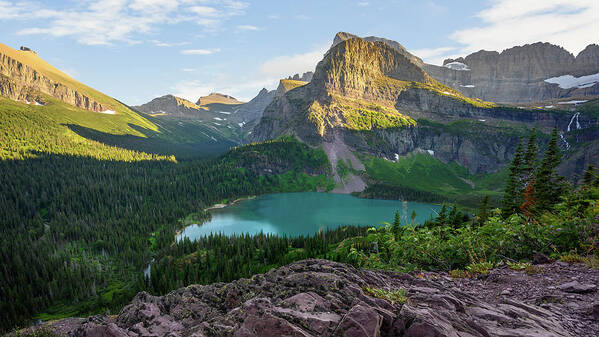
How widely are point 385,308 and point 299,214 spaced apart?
127 metres

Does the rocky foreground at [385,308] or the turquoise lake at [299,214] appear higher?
the rocky foreground at [385,308]

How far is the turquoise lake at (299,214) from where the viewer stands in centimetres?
10781

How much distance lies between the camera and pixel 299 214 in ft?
434

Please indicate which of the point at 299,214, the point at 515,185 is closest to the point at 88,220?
the point at 299,214

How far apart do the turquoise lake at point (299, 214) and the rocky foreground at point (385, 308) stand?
8197 centimetres

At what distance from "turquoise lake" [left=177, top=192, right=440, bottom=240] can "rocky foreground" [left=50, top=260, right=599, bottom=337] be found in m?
82.0

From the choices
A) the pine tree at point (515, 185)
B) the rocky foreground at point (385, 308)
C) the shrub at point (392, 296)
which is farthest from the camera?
the pine tree at point (515, 185)

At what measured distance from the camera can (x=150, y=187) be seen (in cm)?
15188

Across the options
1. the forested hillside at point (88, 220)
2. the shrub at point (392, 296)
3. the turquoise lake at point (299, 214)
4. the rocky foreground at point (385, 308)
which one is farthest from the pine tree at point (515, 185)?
the forested hillside at point (88, 220)

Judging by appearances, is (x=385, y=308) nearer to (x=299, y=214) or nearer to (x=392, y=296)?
(x=392, y=296)

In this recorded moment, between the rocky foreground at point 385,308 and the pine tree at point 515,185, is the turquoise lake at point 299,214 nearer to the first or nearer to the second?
the pine tree at point 515,185

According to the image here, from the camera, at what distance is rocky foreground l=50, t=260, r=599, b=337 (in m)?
6.19

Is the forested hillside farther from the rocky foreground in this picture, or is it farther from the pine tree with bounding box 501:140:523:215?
the pine tree with bounding box 501:140:523:215

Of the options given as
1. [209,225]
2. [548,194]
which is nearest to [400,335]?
[548,194]
